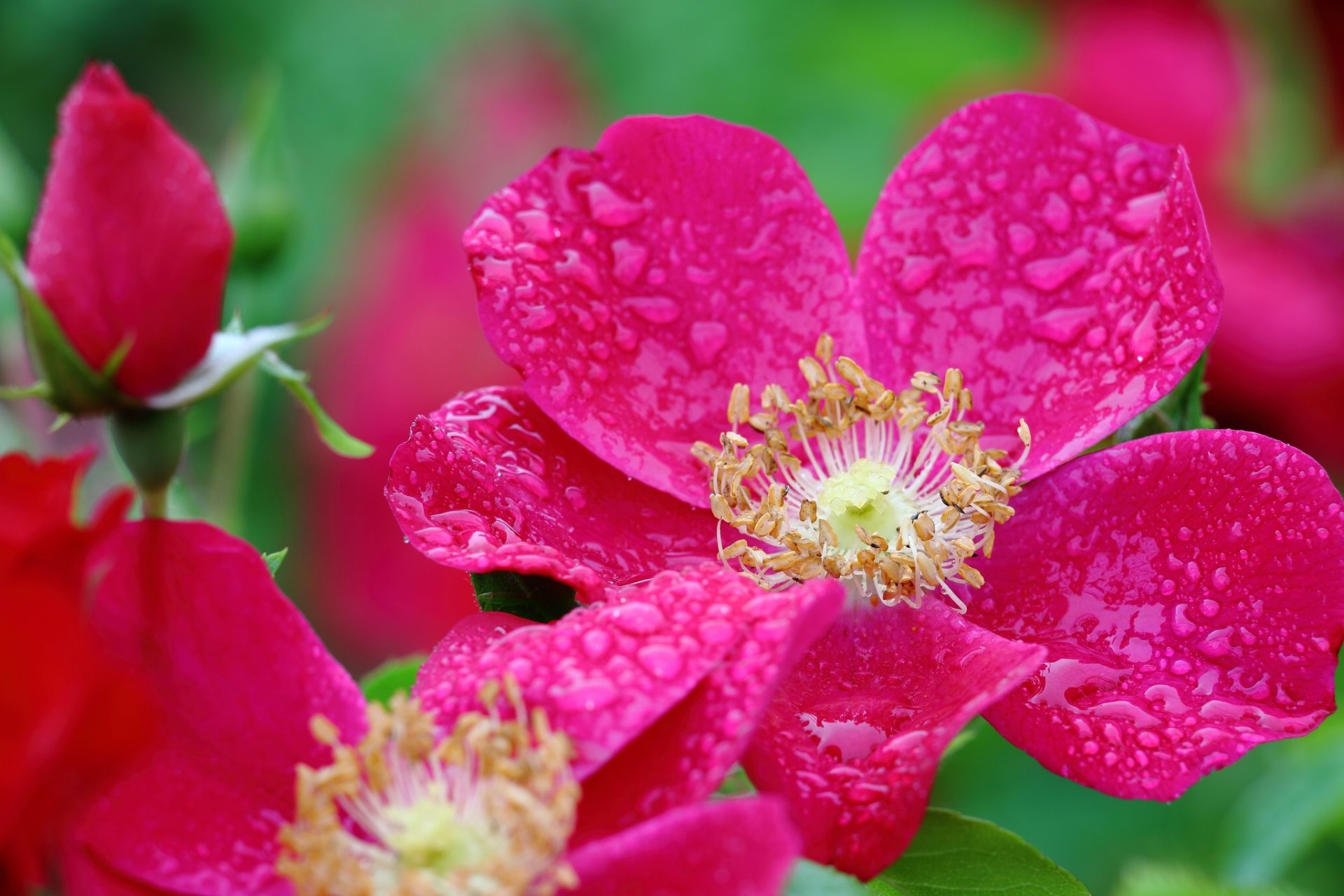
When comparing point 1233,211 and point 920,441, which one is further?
point 1233,211

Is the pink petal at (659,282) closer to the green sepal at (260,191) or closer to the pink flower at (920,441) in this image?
the pink flower at (920,441)

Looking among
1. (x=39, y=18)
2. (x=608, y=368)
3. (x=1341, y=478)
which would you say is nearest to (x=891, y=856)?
(x=608, y=368)

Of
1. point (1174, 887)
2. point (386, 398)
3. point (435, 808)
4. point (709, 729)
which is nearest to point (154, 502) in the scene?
point (435, 808)

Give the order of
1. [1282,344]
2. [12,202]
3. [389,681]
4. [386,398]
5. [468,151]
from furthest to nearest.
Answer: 1. [468,151]
2. [386,398]
3. [1282,344]
4. [12,202]
5. [389,681]

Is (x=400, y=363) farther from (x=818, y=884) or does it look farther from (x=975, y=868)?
(x=818, y=884)

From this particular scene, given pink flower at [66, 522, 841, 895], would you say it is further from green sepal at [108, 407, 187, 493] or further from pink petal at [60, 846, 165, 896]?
green sepal at [108, 407, 187, 493]

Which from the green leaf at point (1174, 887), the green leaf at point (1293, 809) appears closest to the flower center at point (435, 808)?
the green leaf at point (1174, 887)

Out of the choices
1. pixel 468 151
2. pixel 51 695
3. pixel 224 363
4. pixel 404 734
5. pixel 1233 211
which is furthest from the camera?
pixel 468 151
